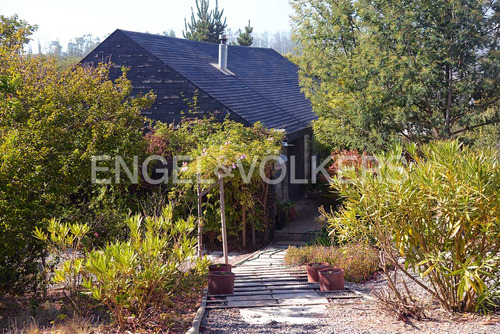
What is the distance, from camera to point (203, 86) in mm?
14805

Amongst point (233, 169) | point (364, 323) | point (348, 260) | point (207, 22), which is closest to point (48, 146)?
point (233, 169)

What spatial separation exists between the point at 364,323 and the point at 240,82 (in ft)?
40.5

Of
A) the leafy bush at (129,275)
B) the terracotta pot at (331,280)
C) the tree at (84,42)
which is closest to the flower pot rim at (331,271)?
the terracotta pot at (331,280)

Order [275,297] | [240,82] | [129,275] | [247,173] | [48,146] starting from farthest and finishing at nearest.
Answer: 1. [240,82]
2. [247,173]
3. [48,146]
4. [275,297]
5. [129,275]

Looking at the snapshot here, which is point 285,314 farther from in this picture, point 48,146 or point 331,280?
point 48,146

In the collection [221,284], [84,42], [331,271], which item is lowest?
[221,284]

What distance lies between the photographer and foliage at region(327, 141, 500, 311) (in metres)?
6.07

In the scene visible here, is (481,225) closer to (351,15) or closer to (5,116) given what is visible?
(5,116)

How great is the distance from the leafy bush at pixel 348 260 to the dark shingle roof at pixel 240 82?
16.0 feet

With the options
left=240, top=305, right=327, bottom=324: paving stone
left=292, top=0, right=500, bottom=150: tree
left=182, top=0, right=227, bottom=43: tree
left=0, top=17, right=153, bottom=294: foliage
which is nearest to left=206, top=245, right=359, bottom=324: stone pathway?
left=240, top=305, right=327, bottom=324: paving stone

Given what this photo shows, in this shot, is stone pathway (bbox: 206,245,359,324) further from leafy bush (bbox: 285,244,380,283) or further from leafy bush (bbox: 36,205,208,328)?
leafy bush (bbox: 36,205,208,328)

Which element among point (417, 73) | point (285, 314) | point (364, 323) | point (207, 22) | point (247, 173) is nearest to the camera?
point (364, 323)

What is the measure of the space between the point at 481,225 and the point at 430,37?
7.88 metres

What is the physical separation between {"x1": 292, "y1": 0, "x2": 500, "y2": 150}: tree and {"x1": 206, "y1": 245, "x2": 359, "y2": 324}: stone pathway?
19.8ft
